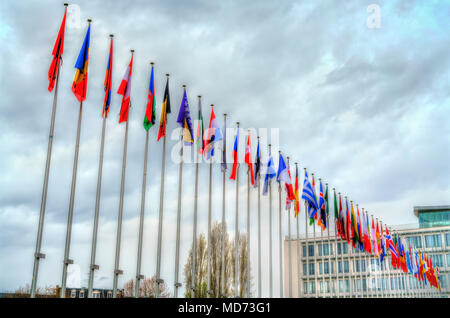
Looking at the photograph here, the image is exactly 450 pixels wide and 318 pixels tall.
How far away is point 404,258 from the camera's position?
153ft

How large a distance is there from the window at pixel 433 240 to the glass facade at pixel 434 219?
2787mm

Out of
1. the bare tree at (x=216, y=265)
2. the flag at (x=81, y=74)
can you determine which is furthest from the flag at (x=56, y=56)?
the bare tree at (x=216, y=265)

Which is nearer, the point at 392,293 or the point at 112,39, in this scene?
the point at 112,39

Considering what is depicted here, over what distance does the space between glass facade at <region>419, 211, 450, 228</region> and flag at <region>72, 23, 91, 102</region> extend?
284 ft

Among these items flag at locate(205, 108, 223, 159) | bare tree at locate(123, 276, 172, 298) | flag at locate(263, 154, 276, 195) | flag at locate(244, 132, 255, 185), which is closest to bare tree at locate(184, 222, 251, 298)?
bare tree at locate(123, 276, 172, 298)

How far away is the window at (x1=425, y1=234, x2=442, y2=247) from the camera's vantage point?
296 feet

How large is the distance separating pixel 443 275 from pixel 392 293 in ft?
29.4

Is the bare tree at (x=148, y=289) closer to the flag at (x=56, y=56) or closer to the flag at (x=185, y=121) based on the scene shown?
the flag at (x=185, y=121)

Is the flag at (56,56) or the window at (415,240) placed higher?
the window at (415,240)

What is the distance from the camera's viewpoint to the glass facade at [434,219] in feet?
308

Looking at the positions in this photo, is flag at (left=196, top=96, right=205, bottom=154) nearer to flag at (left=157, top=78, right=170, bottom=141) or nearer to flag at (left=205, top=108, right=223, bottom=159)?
flag at (left=205, top=108, right=223, bottom=159)

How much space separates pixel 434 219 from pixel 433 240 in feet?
24.6
